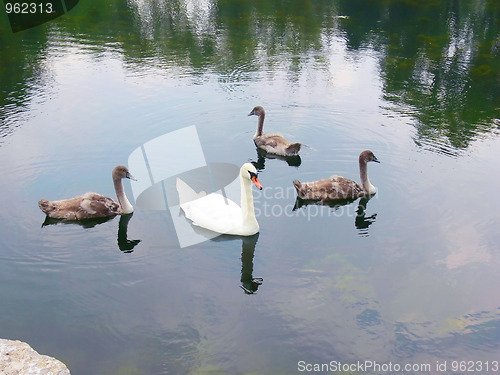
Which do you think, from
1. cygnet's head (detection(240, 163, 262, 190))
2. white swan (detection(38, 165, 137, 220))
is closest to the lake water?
white swan (detection(38, 165, 137, 220))

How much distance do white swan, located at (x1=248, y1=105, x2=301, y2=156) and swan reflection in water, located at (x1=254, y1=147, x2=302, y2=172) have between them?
92 millimetres

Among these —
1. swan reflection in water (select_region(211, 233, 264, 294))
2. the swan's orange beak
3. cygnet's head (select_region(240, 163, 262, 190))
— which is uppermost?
cygnet's head (select_region(240, 163, 262, 190))

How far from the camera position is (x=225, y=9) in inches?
1152

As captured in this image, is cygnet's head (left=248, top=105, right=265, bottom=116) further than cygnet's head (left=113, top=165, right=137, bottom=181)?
Yes

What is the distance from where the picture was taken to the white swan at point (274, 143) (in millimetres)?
14227

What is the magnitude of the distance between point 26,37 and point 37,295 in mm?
18162

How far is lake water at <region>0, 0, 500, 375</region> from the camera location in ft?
27.5

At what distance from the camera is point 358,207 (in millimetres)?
12133

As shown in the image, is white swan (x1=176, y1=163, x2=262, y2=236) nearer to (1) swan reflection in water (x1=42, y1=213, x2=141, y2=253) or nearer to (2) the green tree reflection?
(1) swan reflection in water (x1=42, y1=213, x2=141, y2=253)

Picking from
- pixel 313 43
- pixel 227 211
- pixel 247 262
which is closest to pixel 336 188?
pixel 227 211

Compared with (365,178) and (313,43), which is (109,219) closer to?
(365,178)

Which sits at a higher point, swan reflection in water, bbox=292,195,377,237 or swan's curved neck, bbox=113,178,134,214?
swan's curved neck, bbox=113,178,134,214

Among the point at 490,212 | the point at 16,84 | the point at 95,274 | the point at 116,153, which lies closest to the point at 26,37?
the point at 16,84

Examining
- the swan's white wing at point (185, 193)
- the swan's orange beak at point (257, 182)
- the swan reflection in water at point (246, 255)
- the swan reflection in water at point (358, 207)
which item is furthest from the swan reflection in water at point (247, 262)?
the swan reflection in water at point (358, 207)
